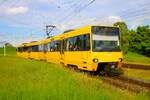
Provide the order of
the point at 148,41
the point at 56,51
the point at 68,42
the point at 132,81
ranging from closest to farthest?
the point at 132,81 < the point at 68,42 < the point at 56,51 < the point at 148,41

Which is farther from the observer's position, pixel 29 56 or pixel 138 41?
pixel 138 41

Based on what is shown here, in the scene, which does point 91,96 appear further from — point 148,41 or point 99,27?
point 148,41

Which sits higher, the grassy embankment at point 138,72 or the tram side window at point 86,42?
the tram side window at point 86,42

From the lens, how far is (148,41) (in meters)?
74.8

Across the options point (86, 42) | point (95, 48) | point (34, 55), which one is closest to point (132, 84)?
point (95, 48)

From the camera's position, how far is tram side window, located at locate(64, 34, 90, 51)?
18.6 meters

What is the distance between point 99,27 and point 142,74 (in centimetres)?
462

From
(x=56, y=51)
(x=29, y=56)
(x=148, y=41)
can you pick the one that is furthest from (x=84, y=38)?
(x=148, y=41)

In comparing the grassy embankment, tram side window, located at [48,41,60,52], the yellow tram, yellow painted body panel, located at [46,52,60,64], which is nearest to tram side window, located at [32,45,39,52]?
yellow painted body panel, located at [46,52,60,64]

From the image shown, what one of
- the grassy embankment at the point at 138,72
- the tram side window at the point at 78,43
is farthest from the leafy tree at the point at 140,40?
the tram side window at the point at 78,43

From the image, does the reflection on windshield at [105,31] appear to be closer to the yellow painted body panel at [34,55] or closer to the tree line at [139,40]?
the yellow painted body panel at [34,55]

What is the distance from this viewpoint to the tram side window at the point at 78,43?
1859cm

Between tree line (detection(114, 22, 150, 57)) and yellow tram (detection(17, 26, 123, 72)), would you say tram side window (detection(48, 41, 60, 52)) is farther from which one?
tree line (detection(114, 22, 150, 57))

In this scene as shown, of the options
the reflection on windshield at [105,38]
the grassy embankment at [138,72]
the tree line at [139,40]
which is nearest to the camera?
the reflection on windshield at [105,38]
